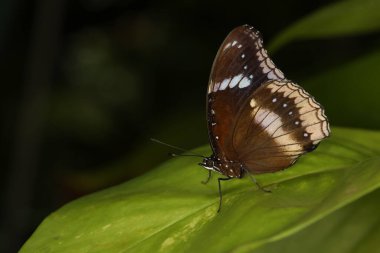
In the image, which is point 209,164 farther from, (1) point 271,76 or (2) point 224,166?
(1) point 271,76

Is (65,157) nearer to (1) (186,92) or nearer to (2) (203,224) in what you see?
(1) (186,92)

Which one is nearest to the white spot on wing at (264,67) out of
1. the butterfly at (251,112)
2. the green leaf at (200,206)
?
the butterfly at (251,112)

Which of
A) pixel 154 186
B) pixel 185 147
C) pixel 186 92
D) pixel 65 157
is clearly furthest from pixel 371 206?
pixel 65 157

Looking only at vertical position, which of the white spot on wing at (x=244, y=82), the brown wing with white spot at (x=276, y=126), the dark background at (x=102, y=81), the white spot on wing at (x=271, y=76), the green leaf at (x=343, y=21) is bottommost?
the dark background at (x=102, y=81)

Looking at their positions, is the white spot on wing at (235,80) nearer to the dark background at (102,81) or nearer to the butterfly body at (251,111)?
the butterfly body at (251,111)

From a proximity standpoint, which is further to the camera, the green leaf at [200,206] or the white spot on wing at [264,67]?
the white spot on wing at [264,67]

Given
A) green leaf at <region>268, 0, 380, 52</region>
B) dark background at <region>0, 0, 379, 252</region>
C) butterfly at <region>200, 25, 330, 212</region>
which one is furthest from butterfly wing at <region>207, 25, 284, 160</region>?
dark background at <region>0, 0, 379, 252</region>

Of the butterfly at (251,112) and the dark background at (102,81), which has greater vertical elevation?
the butterfly at (251,112)
